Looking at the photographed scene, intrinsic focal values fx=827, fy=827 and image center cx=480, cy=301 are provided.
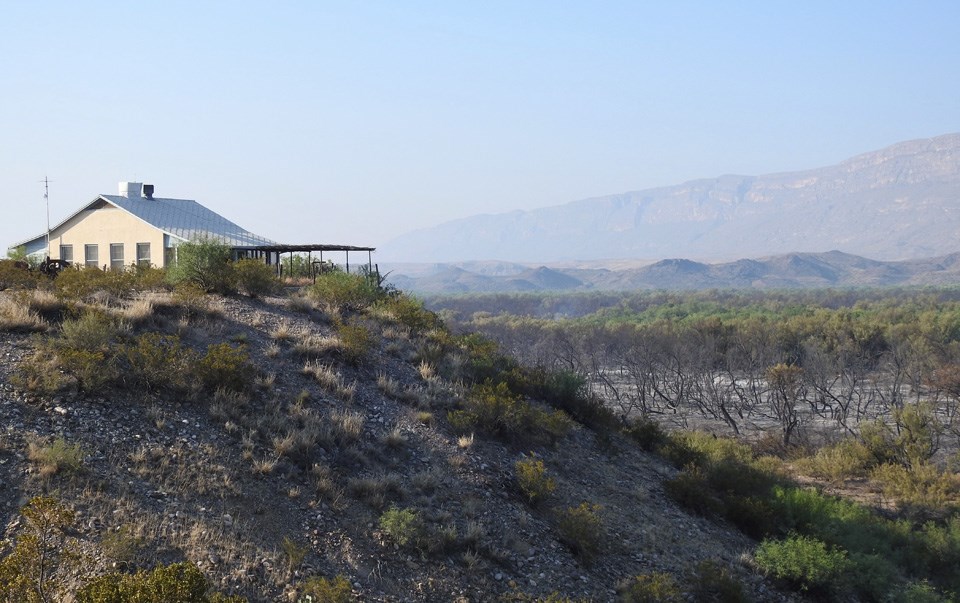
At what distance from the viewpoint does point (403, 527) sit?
34.2 feet

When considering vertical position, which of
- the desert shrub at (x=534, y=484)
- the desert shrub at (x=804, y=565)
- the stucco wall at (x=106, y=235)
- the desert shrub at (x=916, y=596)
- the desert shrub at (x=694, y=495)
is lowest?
the desert shrub at (x=916, y=596)

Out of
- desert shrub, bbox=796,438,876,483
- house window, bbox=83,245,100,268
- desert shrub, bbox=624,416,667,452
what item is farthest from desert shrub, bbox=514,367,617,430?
house window, bbox=83,245,100,268

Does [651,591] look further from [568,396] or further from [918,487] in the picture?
[918,487]

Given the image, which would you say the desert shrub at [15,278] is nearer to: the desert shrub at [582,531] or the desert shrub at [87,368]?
the desert shrub at [87,368]

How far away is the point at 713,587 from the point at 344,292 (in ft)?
38.2

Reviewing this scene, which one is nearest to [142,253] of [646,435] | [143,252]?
[143,252]

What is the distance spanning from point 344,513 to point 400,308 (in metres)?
10.2

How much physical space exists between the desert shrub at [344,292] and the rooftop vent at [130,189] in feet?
31.8

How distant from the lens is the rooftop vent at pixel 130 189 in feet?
89.6

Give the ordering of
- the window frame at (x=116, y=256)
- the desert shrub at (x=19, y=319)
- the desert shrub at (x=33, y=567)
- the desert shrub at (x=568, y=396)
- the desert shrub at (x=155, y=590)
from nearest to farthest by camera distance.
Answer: the desert shrub at (x=155, y=590)
the desert shrub at (x=33, y=567)
the desert shrub at (x=19, y=319)
the desert shrub at (x=568, y=396)
the window frame at (x=116, y=256)

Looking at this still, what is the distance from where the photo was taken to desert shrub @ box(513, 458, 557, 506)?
13.0m

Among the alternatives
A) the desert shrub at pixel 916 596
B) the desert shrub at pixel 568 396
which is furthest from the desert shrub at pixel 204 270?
the desert shrub at pixel 916 596

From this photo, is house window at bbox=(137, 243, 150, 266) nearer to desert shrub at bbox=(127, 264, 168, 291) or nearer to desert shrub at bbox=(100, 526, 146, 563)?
desert shrub at bbox=(127, 264, 168, 291)

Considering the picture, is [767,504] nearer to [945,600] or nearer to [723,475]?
[723,475]
